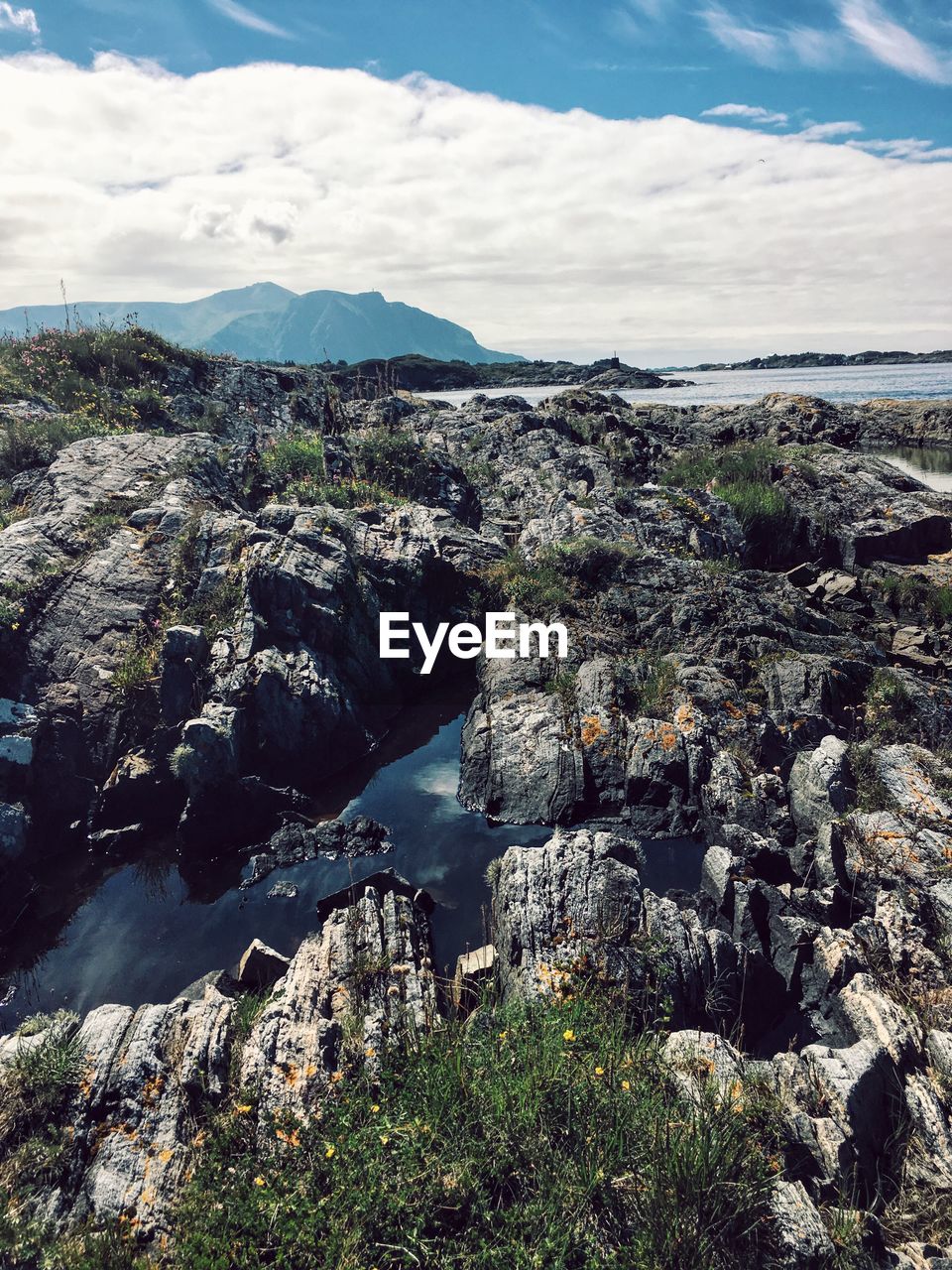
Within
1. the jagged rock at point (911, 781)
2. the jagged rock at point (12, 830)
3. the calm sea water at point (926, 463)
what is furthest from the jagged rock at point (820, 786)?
the calm sea water at point (926, 463)

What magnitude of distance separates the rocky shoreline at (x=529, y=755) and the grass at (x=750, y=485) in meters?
0.15

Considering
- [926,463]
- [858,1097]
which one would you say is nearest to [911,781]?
[858,1097]

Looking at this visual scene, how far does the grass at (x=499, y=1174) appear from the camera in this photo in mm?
5020

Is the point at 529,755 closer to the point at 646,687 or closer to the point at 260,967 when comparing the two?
the point at 646,687

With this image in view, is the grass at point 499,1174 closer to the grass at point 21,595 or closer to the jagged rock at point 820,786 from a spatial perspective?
the jagged rock at point 820,786

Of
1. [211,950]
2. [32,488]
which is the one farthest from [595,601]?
[32,488]

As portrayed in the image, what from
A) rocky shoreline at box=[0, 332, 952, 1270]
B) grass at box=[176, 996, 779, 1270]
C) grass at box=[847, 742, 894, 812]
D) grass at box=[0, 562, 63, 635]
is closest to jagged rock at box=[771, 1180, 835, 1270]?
rocky shoreline at box=[0, 332, 952, 1270]

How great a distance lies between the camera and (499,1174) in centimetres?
549

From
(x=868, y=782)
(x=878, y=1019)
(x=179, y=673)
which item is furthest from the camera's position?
(x=179, y=673)

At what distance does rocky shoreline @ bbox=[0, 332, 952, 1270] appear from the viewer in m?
7.14

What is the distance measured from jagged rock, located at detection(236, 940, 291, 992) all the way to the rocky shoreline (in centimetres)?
5

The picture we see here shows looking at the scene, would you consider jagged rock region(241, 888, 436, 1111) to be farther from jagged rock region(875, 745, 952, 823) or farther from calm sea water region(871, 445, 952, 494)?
calm sea water region(871, 445, 952, 494)

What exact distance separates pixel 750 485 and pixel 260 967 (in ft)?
88.5

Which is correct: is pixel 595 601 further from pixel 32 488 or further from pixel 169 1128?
pixel 32 488
